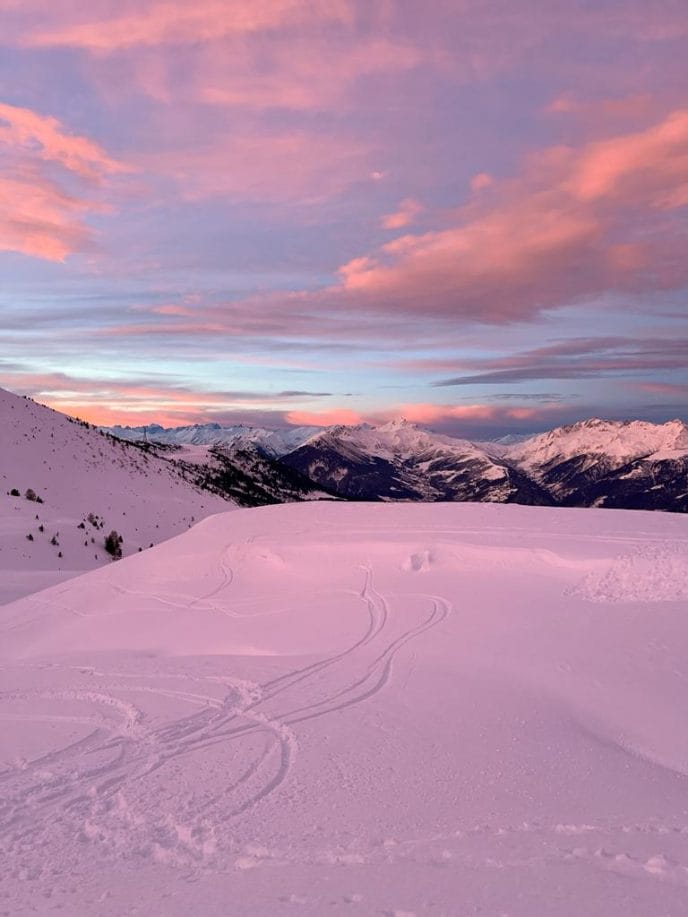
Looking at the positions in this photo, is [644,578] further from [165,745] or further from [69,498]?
[69,498]

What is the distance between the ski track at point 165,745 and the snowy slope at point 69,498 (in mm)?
14573

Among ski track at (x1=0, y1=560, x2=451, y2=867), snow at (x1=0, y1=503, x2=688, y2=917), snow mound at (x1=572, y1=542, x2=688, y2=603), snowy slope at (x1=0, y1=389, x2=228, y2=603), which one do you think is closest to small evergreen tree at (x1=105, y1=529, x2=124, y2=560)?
snowy slope at (x1=0, y1=389, x2=228, y2=603)

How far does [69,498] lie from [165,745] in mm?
35747

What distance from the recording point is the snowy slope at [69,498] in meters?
25.8

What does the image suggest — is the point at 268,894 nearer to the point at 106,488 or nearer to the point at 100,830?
the point at 100,830

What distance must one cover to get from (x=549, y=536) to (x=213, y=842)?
1139 centimetres

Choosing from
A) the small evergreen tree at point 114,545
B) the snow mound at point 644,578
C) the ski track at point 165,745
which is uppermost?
the snow mound at point 644,578

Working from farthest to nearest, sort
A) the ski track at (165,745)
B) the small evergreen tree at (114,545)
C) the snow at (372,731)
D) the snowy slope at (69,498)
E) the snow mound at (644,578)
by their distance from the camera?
the small evergreen tree at (114,545) < the snowy slope at (69,498) < the snow mound at (644,578) < the ski track at (165,745) < the snow at (372,731)

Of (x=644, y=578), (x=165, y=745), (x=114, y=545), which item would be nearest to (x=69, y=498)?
(x=114, y=545)

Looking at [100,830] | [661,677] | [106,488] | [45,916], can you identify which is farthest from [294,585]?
[106,488]

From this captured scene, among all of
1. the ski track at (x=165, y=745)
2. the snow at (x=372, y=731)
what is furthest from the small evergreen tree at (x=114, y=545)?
the ski track at (x=165, y=745)

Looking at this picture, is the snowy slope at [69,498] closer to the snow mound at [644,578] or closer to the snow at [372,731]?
the snow at [372,731]

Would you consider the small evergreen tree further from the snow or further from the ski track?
the ski track

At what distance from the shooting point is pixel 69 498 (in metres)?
39.4
